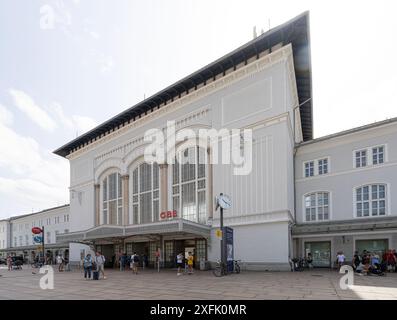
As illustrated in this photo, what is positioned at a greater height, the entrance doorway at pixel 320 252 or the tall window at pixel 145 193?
the tall window at pixel 145 193

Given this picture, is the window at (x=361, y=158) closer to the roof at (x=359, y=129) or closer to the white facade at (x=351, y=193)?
the white facade at (x=351, y=193)

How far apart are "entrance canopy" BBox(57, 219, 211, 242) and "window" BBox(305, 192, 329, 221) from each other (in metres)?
7.61

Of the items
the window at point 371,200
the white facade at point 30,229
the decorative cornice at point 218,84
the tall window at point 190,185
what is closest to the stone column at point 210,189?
the tall window at point 190,185

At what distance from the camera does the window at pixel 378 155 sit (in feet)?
81.9

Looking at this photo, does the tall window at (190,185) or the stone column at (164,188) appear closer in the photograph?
the tall window at (190,185)

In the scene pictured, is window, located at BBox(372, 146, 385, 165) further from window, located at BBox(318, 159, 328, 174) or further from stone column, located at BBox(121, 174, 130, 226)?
stone column, located at BBox(121, 174, 130, 226)

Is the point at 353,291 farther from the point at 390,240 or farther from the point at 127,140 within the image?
the point at 127,140

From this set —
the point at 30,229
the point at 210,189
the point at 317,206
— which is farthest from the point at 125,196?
the point at 30,229

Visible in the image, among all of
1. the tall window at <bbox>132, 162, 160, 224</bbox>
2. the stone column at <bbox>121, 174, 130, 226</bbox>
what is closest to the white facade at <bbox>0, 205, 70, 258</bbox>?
the stone column at <bbox>121, 174, 130, 226</bbox>

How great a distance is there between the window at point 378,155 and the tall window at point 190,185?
41.0ft

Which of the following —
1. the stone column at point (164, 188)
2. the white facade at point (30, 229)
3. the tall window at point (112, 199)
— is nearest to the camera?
the stone column at point (164, 188)

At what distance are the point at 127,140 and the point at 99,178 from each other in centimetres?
687
